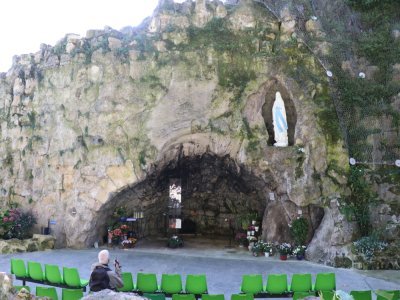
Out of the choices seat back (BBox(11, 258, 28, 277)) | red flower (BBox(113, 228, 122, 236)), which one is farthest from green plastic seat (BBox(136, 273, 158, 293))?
red flower (BBox(113, 228, 122, 236))

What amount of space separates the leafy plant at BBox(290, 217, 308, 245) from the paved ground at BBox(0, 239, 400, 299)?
3.40 ft

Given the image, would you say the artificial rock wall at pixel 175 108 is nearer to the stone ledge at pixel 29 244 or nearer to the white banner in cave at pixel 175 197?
the stone ledge at pixel 29 244

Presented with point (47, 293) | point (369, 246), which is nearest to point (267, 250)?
point (369, 246)

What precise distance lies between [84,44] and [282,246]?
12145 mm

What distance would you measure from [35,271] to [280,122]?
10.7m

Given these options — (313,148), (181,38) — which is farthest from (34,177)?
(313,148)

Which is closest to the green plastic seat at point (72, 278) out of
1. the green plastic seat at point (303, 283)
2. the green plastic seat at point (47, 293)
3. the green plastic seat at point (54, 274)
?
the green plastic seat at point (54, 274)

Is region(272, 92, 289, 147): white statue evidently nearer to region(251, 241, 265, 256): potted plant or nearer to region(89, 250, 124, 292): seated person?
region(251, 241, 265, 256): potted plant

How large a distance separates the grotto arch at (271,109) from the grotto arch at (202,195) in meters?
2.18

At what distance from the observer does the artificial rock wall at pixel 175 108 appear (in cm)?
1722

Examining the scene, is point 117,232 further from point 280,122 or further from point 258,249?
point 280,122

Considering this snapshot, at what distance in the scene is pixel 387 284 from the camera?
12195 mm

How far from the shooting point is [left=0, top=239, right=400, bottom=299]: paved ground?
12414 millimetres

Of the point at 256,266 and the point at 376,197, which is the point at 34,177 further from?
the point at 376,197
